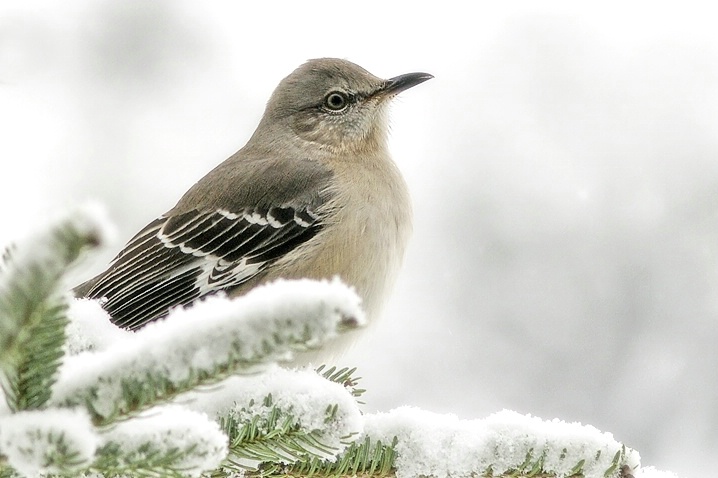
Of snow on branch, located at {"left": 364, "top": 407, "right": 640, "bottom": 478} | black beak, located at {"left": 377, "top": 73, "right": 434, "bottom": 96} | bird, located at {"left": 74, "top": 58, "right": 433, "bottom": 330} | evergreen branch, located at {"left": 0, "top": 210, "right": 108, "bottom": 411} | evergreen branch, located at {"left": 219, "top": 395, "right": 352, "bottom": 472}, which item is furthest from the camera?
black beak, located at {"left": 377, "top": 73, "right": 434, "bottom": 96}

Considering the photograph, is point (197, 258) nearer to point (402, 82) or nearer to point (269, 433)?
point (402, 82)

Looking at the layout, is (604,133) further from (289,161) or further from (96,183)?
(96,183)

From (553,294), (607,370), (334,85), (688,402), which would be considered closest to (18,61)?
(334,85)

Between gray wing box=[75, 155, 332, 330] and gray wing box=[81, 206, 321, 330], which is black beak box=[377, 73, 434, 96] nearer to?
gray wing box=[75, 155, 332, 330]

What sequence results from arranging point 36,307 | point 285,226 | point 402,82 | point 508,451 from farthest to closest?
1. point 402,82
2. point 285,226
3. point 508,451
4. point 36,307

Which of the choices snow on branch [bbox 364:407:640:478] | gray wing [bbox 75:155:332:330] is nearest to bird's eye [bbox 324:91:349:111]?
gray wing [bbox 75:155:332:330]

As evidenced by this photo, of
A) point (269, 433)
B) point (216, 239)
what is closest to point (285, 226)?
point (216, 239)
